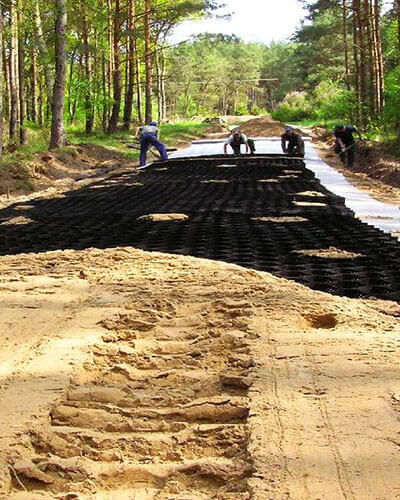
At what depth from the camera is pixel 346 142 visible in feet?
68.1

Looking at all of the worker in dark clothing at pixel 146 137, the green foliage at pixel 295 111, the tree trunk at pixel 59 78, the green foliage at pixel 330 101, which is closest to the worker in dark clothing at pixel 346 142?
the worker in dark clothing at pixel 146 137

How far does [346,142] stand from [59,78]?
8.15 m

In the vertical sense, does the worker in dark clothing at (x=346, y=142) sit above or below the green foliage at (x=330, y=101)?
below

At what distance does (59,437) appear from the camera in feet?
8.29

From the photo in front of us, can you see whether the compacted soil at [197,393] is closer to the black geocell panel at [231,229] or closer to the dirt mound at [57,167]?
the black geocell panel at [231,229]

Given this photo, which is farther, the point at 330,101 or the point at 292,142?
the point at 330,101

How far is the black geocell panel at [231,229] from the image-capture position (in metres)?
5.79

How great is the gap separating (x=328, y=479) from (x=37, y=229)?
658cm

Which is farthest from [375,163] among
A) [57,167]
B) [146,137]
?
[57,167]

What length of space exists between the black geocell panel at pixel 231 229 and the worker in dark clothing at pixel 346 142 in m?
6.69

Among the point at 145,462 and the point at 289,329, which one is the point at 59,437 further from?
the point at 289,329

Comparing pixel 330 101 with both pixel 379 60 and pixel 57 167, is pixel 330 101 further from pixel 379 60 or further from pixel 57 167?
pixel 57 167

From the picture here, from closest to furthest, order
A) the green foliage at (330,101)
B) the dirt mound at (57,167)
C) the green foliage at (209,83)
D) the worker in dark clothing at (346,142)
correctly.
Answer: the dirt mound at (57,167)
the worker in dark clothing at (346,142)
the green foliage at (330,101)
the green foliage at (209,83)

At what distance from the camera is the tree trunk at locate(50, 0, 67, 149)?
1938cm
